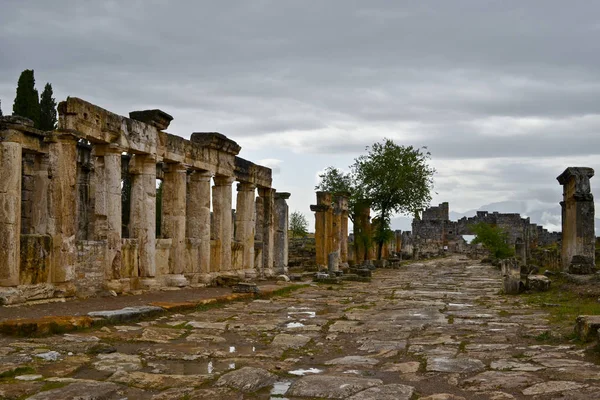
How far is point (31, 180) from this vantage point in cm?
1917

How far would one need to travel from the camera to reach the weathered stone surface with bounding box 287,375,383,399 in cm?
541

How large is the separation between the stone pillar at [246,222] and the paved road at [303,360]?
949 centimetres

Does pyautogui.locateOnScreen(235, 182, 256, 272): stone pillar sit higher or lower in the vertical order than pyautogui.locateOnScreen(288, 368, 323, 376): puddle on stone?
higher

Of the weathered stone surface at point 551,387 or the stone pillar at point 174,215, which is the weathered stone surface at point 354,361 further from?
the stone pillar at point 174,215

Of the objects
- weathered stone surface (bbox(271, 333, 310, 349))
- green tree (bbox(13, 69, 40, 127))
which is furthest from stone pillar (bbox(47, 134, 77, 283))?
green tree (bbox(13, 69, 40, 127))

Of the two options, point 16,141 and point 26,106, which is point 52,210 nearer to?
point 16,141

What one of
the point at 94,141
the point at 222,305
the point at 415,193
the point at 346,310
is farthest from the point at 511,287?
the point at 415,193

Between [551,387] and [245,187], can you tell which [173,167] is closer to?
A: [245,187]

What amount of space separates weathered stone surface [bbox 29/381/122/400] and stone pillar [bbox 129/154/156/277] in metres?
9.45

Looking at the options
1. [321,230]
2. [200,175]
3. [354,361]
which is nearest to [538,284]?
[200,175]

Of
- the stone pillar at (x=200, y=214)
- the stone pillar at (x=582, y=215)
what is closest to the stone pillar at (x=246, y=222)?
the stone pillar at (x=200, y=214)

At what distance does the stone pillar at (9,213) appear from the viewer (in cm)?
1104

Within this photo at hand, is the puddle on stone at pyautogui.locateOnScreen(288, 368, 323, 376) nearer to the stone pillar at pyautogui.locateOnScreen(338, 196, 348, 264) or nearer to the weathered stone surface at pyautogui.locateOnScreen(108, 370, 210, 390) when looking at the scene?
the weathered stone surface at pyautogui.locateOnScreen(108, 370, 210, 390)

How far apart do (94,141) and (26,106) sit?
20.8 m
